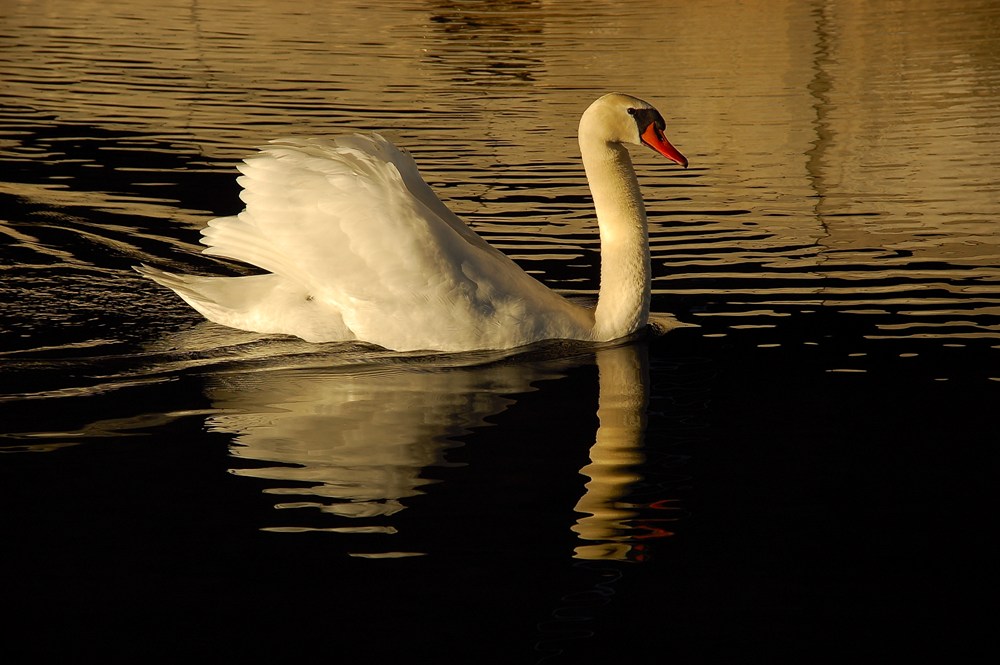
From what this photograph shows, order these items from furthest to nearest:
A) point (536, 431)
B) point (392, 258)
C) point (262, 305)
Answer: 1. point (262, 305)
2. point (392, 258)
3. point (536, 431)

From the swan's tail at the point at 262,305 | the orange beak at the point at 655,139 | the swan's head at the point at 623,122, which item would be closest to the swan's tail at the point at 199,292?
the swan's tail at the point at 262,305

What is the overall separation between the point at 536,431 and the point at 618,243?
193 cm

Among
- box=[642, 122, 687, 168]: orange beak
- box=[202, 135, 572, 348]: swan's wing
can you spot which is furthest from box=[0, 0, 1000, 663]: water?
box=[642, 122, 687, 168]: orange beak

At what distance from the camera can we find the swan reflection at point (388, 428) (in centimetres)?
543

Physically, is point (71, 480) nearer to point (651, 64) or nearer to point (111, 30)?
point (651, 64)

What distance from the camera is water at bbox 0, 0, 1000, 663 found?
461 cm

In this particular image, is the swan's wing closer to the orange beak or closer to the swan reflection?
the swan reflection

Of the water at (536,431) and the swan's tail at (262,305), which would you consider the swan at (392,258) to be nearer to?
the swan's tail at (262,305)

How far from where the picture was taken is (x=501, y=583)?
4797 millimetres

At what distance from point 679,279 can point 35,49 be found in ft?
49.9

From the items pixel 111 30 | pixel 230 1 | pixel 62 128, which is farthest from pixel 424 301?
pixel 230 1

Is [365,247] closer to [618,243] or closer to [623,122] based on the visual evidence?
[618,243]

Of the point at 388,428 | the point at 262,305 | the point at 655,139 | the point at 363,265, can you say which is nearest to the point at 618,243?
the point at 655,139

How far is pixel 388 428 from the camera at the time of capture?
21.1ft
